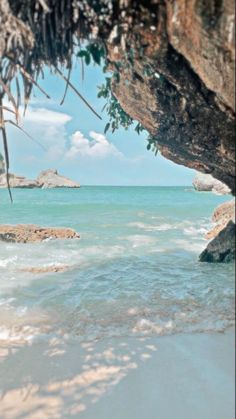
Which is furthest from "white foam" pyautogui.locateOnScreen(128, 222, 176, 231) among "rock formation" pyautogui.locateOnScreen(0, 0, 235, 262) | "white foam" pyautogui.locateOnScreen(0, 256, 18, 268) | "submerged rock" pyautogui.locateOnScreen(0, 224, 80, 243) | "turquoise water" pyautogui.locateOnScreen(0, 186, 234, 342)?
"rock formation" pyautogui.locateOnScreen(0, 0, 235, 262)

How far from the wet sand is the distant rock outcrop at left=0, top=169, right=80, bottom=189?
72.8 meters

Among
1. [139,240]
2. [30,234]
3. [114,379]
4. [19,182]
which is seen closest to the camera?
[114,379]

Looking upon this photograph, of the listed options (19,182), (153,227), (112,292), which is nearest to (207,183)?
(19,182)

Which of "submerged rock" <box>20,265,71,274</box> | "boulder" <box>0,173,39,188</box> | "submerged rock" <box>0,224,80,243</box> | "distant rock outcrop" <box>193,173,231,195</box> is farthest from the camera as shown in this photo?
"boulder" <box>0,173,39,188</box>

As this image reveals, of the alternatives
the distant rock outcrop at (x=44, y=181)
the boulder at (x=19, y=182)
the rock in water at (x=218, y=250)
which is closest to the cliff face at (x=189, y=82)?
the rock in water at (x=218, y=250)

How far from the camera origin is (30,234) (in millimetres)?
14672

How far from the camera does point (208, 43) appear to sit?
9.14ft

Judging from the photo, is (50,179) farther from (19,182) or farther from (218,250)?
(218,250)

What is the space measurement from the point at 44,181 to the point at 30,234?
68343mm

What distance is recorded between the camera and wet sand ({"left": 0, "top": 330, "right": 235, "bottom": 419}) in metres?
3.03

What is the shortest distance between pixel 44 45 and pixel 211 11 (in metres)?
1.37

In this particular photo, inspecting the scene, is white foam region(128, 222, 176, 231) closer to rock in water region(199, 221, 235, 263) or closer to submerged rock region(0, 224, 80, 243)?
submerged rock region(0, 224, 80, 243)

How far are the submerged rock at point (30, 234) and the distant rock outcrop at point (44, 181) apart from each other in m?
61.3

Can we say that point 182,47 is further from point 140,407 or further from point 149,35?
point 140,407
